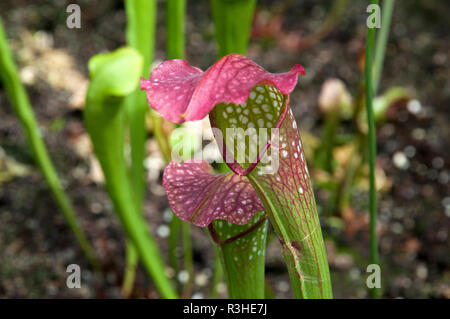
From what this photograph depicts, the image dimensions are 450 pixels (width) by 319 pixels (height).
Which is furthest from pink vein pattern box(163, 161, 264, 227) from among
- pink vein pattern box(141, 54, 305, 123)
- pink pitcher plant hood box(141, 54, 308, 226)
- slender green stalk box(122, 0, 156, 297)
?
slender green stalk box(122, 0, 156, 297)

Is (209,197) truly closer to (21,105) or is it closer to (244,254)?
(244,254)

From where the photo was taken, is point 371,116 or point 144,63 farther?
point 144,63

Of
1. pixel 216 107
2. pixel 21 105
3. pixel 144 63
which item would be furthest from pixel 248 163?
pixel 21 105

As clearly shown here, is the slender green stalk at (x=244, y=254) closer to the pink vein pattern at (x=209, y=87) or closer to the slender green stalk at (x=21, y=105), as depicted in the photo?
the pink vein pattern at (x=209, y=87)

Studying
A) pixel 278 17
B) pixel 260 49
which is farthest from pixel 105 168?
pixel 278 17

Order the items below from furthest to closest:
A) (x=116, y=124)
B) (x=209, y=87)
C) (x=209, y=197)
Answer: (x=116, y=124), (x=209, y=197), (x=209, y=87)

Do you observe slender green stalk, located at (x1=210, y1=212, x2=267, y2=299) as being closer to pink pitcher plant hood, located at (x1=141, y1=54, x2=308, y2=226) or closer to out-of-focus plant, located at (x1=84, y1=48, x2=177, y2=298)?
pink pitcher plant hood, located at (x1=141, y1=54, x2=308, y2=226)
